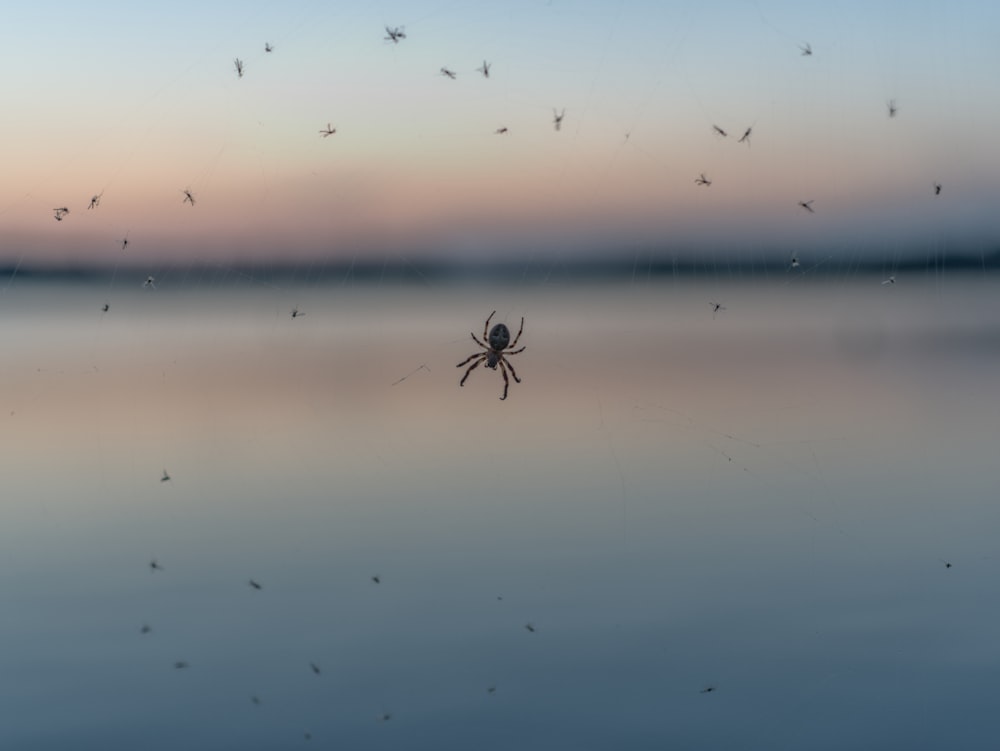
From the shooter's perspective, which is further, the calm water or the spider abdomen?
the spider abdomen

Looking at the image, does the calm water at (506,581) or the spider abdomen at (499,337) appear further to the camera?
the spider abdomen at (499,337)

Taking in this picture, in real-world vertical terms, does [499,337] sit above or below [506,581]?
above

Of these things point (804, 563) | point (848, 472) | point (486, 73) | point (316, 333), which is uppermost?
point (316, 333)

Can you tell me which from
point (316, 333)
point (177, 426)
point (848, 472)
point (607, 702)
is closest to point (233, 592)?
point (607, 702)

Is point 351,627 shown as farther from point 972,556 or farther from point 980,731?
point 972,556
